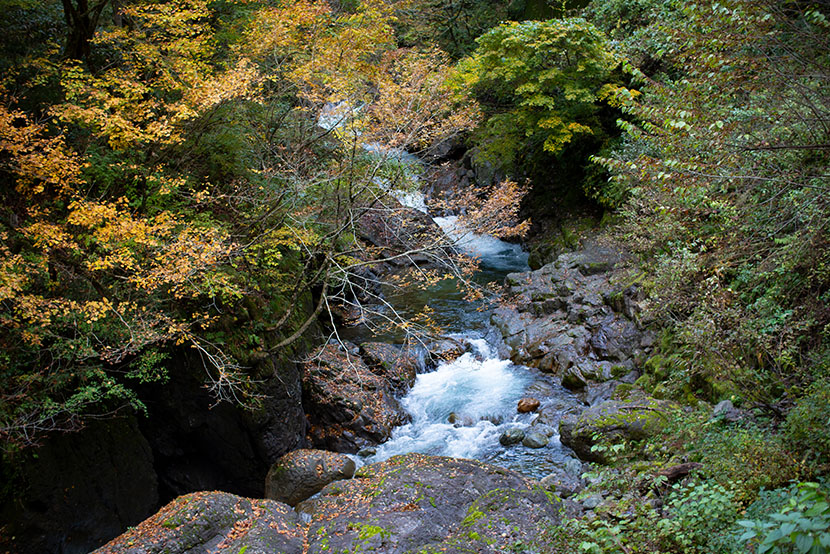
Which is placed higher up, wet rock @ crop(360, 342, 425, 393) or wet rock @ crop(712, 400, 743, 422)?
wet rock @ crop(712, 400, 743, 422)

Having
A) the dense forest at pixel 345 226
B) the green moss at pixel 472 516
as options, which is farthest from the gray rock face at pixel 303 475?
the green moss at pixel 472 516

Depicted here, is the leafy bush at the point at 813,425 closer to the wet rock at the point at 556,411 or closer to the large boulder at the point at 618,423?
the large boulder at the point at 618,423

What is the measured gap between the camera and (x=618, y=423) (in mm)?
6918

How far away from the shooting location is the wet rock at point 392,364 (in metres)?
10.9

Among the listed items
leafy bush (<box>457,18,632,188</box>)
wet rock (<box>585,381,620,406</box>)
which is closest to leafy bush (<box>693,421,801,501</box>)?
wet rock (<box>585,381,620,406</box>)

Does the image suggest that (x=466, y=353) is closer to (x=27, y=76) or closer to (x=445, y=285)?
(x=445, y=285)

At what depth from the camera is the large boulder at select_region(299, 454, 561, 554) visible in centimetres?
Answer: 497

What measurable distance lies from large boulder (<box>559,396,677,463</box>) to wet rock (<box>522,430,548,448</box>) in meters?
0.54

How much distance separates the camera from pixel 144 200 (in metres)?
7.55

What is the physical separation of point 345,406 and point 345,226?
401cm

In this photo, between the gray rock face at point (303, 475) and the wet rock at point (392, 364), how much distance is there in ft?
9.97

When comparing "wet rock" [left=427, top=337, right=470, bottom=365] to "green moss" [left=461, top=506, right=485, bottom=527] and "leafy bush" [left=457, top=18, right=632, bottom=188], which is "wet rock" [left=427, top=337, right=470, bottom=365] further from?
"leafy bush" [left=457, top=18, right=632, bottom=188]

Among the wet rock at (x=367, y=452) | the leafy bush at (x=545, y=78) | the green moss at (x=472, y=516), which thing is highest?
A: the leafy bush at (x=545, y=78)

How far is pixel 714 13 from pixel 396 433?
8725mm
